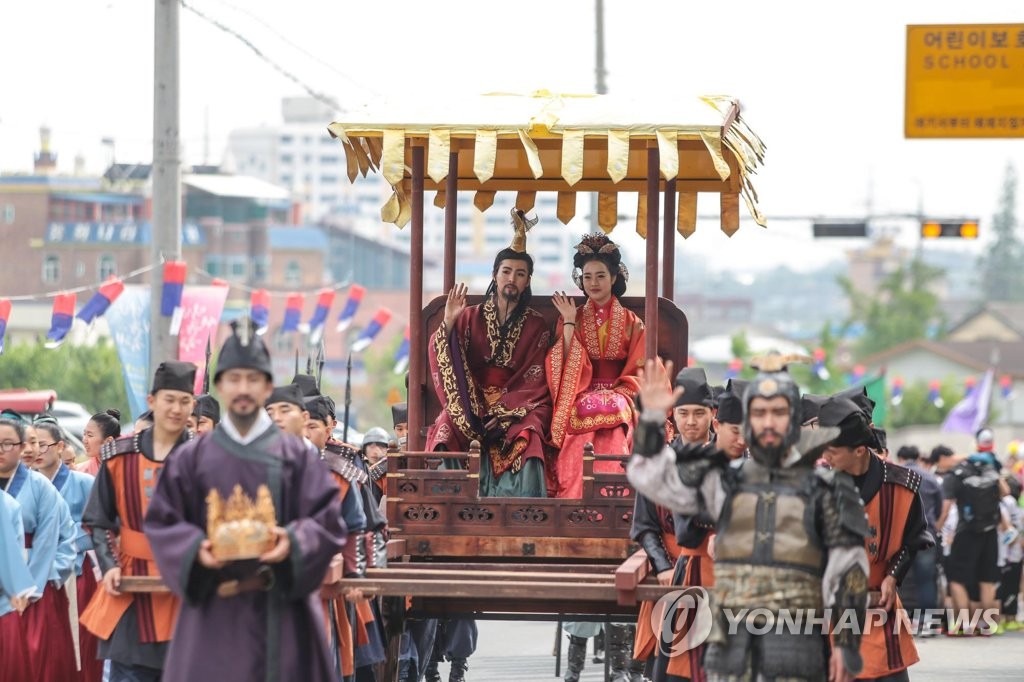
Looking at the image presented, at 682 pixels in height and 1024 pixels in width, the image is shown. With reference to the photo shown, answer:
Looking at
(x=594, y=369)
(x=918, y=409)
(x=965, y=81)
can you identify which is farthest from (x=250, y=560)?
(x=918, y=409)

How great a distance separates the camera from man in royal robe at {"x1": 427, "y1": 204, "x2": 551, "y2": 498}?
11.3m

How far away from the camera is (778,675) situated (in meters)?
7.64

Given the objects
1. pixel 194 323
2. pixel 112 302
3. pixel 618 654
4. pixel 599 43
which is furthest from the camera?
pixel 599 43

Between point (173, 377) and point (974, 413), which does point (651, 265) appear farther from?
point (974, 413)

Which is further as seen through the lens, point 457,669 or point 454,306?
point 457,669

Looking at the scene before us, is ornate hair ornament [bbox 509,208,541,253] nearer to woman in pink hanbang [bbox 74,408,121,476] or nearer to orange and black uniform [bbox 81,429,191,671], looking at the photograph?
woman in pink hanbang [bbox 74,408,121,476]

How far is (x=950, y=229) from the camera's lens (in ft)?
95.3

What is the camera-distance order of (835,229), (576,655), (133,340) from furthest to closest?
(835,229) < (133,340) < (576,655)

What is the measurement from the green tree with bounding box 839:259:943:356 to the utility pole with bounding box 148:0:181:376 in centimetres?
10337

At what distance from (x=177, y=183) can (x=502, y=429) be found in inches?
235

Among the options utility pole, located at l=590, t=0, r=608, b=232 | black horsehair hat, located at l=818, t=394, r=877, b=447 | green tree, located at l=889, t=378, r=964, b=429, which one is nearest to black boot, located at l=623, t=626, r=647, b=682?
black horsehair hat, located at l=818, t=394, r=877, b=447

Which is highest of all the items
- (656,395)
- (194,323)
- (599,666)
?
(656,395)

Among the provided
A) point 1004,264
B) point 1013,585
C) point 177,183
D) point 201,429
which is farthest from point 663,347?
point 1004,264

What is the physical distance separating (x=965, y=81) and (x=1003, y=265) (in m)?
158
